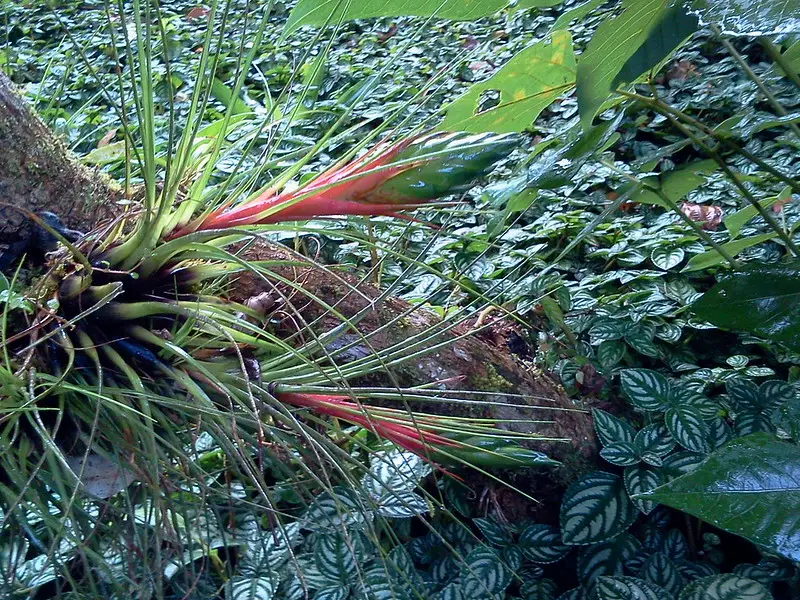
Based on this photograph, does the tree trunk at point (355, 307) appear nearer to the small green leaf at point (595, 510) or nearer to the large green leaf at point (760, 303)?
the small green leaf at point (595, 510)

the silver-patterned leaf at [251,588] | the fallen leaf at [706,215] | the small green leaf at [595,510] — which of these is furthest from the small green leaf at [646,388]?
the fallen leaf at [706,215]

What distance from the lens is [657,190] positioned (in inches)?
30.9

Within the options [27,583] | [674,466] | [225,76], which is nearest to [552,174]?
[674,466]

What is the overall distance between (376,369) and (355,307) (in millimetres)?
261

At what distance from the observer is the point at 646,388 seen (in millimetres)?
905

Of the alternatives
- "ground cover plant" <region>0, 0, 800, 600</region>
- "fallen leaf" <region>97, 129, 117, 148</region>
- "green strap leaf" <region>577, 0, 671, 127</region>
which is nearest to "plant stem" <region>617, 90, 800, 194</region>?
"ground cover plant" <region>0, 0, 800, 600</region>

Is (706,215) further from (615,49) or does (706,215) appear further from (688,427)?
(615,49)

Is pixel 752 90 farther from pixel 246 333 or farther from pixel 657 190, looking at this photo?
pixel 246 333

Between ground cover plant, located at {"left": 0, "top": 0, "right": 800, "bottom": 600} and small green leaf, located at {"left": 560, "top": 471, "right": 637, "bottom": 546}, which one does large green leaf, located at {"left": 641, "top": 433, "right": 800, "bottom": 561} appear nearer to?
ground cover plant, located at {"left": 0, "top": 0, "right": 800, "bottom": 600}

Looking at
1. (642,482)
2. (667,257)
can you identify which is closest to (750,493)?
(642,482)

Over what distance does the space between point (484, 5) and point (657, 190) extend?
33cm

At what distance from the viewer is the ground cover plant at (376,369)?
0.61m

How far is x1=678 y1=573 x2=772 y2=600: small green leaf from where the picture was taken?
27.7 inches

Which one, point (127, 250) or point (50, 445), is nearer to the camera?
point (50, 445)
